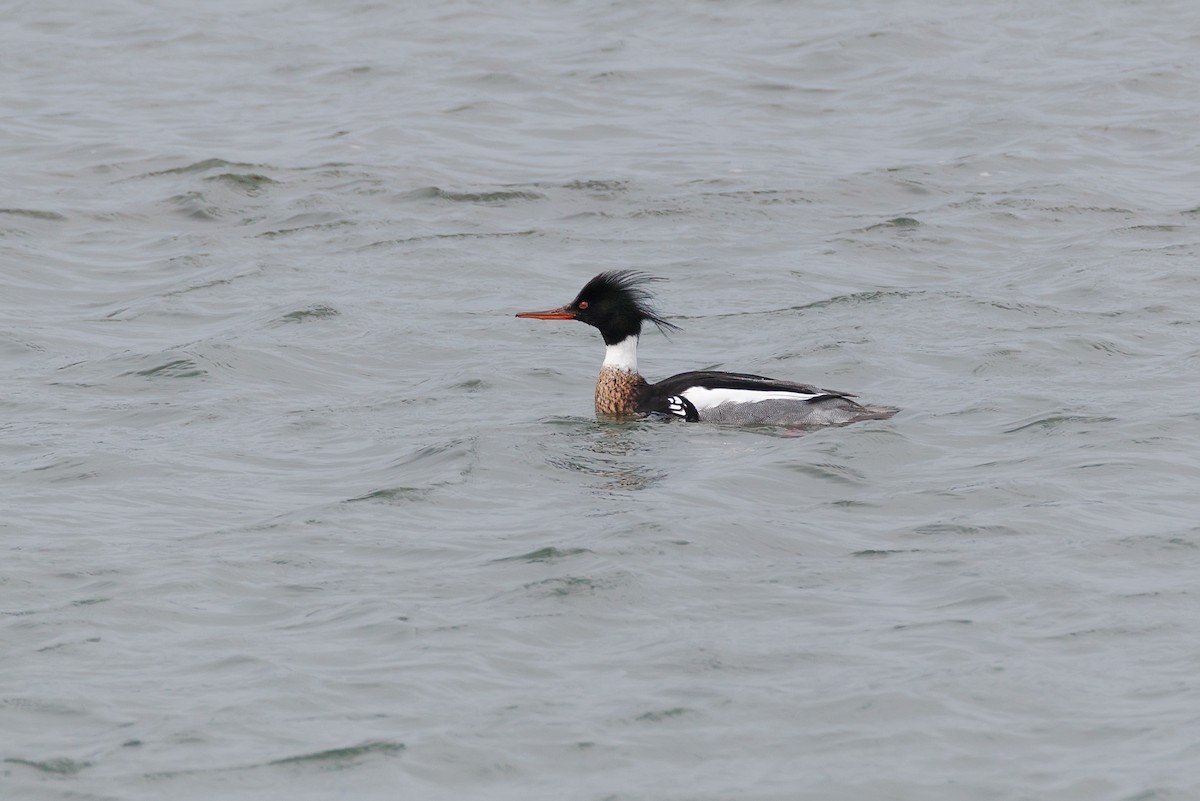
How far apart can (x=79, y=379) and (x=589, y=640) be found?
6.32m

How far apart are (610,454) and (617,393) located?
1.11 metres

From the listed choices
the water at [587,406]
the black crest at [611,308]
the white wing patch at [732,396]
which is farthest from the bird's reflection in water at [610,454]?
the black crest at [611,308]

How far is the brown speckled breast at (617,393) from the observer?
516 inches

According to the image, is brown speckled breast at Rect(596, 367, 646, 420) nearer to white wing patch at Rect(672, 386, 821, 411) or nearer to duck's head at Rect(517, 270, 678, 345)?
duck's head at Rect(517, 270, 678, 345)

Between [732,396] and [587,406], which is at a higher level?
[732,396]

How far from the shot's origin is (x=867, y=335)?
576 inches

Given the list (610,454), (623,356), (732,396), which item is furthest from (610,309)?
(610,454)

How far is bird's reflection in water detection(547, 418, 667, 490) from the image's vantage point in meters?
11.4

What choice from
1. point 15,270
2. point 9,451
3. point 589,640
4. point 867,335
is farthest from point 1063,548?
point 15,270

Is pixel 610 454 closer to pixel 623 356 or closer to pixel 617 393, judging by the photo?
pixel 617 393

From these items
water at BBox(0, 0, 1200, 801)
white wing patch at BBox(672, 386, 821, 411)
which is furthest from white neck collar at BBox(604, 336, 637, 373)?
white wing patch at BBox(672, 386, 821, 411)

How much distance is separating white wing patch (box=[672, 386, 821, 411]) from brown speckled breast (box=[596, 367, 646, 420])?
0.56 meters

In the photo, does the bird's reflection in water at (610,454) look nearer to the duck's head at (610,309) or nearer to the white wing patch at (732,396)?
the white wing patch at (732,396)

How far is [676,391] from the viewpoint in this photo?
1281 cm
